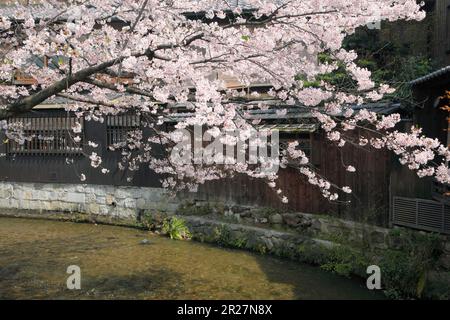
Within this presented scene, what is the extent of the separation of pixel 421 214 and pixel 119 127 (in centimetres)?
1082

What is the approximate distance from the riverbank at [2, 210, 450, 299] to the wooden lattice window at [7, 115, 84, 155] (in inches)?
176

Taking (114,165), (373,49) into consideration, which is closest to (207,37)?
(114,165)

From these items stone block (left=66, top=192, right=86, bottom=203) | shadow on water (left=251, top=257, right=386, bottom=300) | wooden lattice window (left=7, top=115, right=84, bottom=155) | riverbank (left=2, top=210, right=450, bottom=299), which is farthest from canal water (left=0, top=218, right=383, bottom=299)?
wooden lattice window (left=7, top=115, right=84, bottom=155)

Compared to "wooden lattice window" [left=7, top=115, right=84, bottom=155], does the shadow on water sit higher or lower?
lower

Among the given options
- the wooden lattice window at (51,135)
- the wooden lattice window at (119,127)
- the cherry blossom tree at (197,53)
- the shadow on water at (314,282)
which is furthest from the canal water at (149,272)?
the wooden lattice window at (51,135)

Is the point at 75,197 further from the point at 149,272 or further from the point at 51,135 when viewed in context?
the point at 149,272

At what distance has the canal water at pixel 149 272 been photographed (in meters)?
9.28

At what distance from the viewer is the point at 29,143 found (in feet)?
58.1

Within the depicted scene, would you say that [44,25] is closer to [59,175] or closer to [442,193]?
[442,193]

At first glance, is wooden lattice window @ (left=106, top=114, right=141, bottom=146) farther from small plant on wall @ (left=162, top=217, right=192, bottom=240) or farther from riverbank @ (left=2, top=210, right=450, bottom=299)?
small plant on wall @ (left=162, top=217, right=192, bottom=240)

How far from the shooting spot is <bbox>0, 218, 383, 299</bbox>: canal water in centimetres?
928

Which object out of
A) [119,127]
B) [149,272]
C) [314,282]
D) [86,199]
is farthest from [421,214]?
[86,199]

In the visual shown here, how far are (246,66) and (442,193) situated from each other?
502 centimetres
